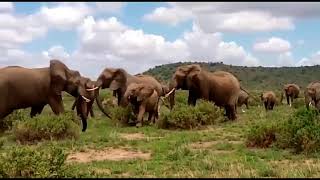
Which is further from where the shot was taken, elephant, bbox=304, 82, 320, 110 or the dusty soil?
elephant, bbox=304, 82, 320, 110

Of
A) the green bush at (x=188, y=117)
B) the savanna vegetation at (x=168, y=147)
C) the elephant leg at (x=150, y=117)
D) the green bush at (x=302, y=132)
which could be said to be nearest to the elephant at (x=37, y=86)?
→ the savanna vegetation at (x=168, y=147)

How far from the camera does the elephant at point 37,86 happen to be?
56.4ft

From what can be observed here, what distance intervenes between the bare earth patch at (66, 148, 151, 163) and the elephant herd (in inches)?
172

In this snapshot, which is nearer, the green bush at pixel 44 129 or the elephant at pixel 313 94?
the green bush at pixel 44 129

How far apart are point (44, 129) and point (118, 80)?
820 centimetres

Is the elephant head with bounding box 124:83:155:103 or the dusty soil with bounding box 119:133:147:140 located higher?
the elephant head with bounding box 124:83:155:103

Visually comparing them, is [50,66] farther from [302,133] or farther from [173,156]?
[302,133]

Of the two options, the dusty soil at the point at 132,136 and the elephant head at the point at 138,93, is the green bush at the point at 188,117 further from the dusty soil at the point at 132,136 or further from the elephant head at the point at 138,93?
the dusty soil at the point at 132,136

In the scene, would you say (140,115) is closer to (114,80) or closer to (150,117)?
(150,117)

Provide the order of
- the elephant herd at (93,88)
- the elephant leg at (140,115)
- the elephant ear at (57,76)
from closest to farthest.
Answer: the elephant herd at (93,88) < the elephant ear at (57,76) < the elephant leg at (140,115)

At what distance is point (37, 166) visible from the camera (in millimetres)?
9242

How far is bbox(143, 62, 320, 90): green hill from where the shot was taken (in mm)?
89938

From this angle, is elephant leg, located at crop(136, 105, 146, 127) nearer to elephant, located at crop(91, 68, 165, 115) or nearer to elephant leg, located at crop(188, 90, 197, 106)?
elephant leg, located at crop(188, 90, 197, 106)

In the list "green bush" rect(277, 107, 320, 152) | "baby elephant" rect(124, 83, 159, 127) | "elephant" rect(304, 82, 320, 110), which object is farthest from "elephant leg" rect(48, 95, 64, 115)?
"elephant" rect(304, 82, 320, 110)
